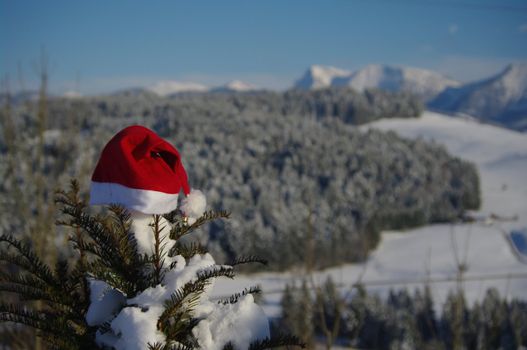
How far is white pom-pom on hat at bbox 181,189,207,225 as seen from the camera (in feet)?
6.44

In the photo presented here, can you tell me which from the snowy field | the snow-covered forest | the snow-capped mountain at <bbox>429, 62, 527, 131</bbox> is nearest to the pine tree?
the snowy field

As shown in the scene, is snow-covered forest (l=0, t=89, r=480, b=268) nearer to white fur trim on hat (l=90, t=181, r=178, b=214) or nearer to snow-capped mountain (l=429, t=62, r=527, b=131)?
white fur trim on hat (l=90, t=181, r=178, b=214)

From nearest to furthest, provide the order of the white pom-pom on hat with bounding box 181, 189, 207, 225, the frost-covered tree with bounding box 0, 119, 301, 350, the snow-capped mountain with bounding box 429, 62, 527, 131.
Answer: the frost-covered tree with bounding box 0, 119, 301, 350 → the white pom-pom on hat with bounding box 181, 189, 207, 225 → the snow-capped mountain with bounding box 429, 62, 527, 131

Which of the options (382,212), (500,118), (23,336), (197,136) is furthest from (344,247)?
(500,118)

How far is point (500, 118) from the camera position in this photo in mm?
134125

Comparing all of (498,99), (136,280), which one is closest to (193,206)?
(136,280)

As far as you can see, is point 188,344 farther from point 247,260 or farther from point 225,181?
point 225,181

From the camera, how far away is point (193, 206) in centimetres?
197

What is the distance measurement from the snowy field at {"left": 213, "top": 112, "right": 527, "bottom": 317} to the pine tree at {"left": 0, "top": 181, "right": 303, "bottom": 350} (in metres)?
13.8

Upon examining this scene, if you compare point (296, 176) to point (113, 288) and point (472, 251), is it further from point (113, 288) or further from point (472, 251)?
point (113, 288)

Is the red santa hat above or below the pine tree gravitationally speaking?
above

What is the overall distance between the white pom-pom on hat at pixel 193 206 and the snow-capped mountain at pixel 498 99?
134 metres

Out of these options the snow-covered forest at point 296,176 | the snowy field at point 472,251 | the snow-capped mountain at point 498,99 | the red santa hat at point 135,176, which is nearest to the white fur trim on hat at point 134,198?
the red santa hat at point 135,176

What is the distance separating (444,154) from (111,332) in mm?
82156
